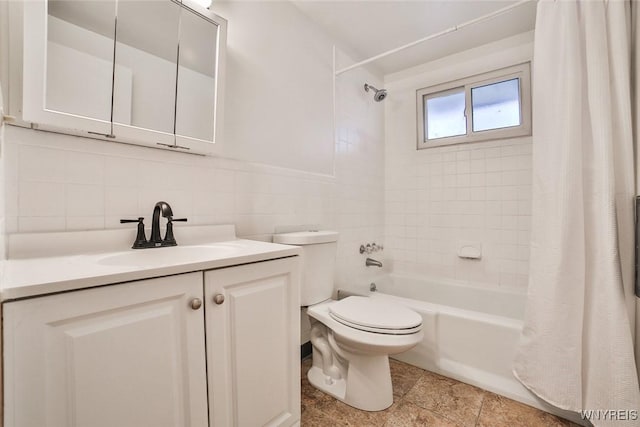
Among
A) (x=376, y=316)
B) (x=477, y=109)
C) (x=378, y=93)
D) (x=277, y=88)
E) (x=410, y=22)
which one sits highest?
(x=410, y=22)

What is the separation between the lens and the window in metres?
2.15

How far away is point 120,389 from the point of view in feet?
2.22

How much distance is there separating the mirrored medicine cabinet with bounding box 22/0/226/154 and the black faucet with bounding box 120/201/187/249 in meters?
0.29

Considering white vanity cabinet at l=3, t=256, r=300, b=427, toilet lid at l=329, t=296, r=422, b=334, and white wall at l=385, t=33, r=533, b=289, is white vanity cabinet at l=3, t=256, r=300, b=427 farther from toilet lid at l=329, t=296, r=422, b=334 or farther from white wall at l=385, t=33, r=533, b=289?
white wall at l=385, t=33, r=533, b=289

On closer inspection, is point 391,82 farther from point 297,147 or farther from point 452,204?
point 297,147

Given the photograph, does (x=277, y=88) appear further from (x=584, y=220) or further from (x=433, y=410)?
(x=433, y=410)

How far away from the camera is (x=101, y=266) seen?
754mm

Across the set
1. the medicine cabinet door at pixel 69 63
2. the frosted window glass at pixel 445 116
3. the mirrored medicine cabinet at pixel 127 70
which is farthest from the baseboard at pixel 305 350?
the frosted window glass at pixel 445 116

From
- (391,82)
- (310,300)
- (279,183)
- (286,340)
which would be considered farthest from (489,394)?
(391,82)

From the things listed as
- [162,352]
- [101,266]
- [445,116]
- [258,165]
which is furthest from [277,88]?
[445,116]

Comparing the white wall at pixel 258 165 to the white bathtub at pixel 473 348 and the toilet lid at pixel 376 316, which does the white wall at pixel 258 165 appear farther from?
the white bathtub at pixel 473 348

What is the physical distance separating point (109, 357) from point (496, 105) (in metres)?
2.83

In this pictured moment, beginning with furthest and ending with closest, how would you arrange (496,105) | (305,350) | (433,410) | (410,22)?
(496,105) → (410,22) → (305,350) → (433,410)

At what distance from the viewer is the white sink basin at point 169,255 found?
3.01 ft
